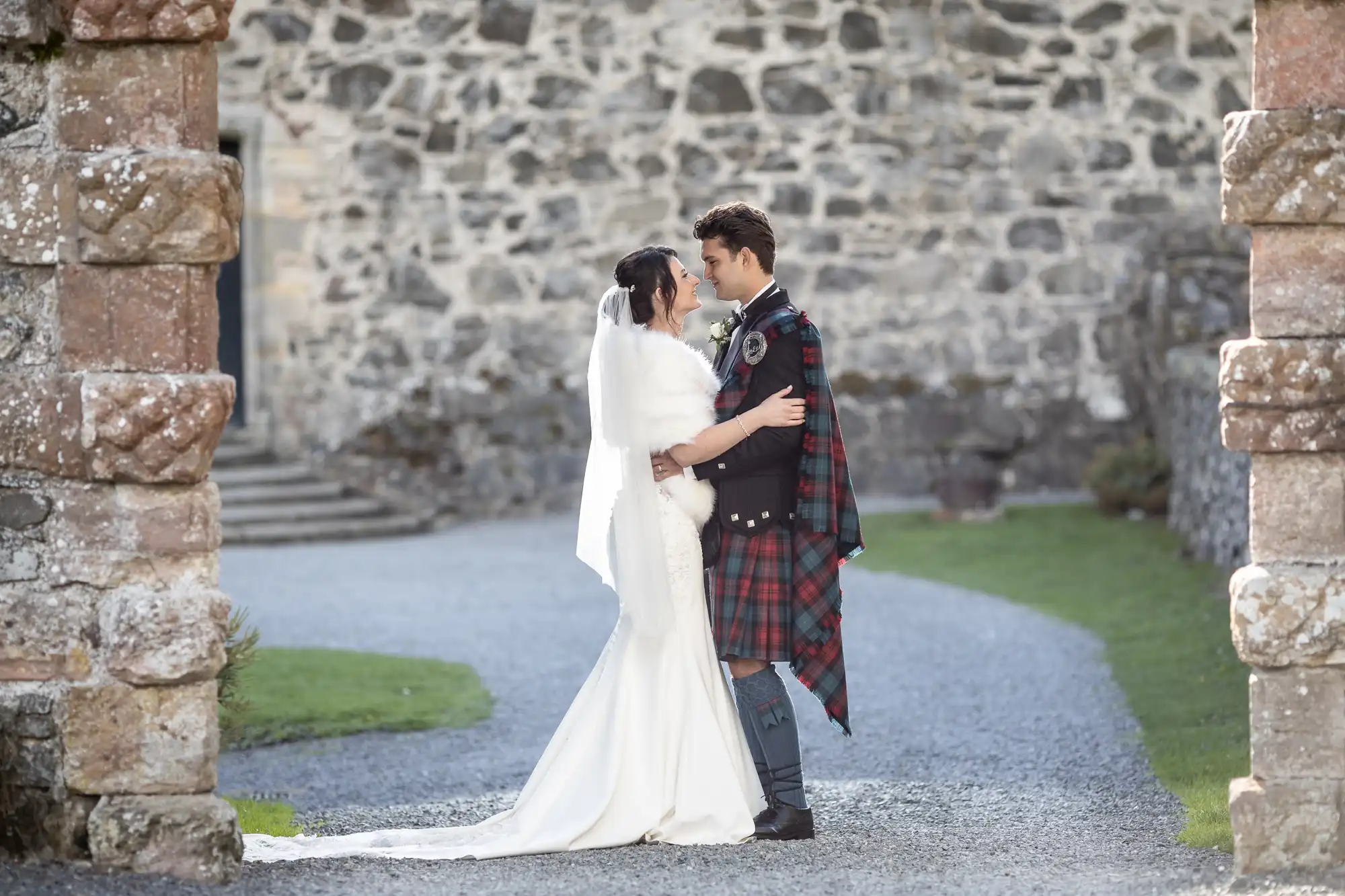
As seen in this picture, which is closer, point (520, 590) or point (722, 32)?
point (520, 590)

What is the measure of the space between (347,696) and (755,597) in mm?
3287

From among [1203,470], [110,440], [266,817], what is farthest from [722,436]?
[1203,470]

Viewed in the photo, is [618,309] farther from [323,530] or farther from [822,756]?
[323,530]

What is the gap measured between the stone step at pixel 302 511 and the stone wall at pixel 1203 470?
5.78 metres

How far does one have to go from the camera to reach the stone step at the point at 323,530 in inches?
505

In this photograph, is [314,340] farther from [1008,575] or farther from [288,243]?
[1008,575]

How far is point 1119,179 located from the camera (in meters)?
14.4

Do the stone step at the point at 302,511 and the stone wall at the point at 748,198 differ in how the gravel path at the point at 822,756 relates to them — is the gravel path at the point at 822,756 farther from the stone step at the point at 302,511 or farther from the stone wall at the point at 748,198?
the stone wall at the point at 748,198

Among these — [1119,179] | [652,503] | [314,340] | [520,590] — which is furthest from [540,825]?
[1119,179]

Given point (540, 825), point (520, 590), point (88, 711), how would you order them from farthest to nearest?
1. point (520, 590)
2. point (540, 825)
3. point (88, 711)

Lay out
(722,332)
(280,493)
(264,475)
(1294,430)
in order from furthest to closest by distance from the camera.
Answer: (264,475) → (280,493) → (722,332) → (1294,430)

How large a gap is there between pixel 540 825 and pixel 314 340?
9621 mm

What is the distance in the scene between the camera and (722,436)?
520 cm

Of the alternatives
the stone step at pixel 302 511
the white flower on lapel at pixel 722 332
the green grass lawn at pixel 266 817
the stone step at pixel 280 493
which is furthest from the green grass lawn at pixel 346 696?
the stone step at pixel 280 493
